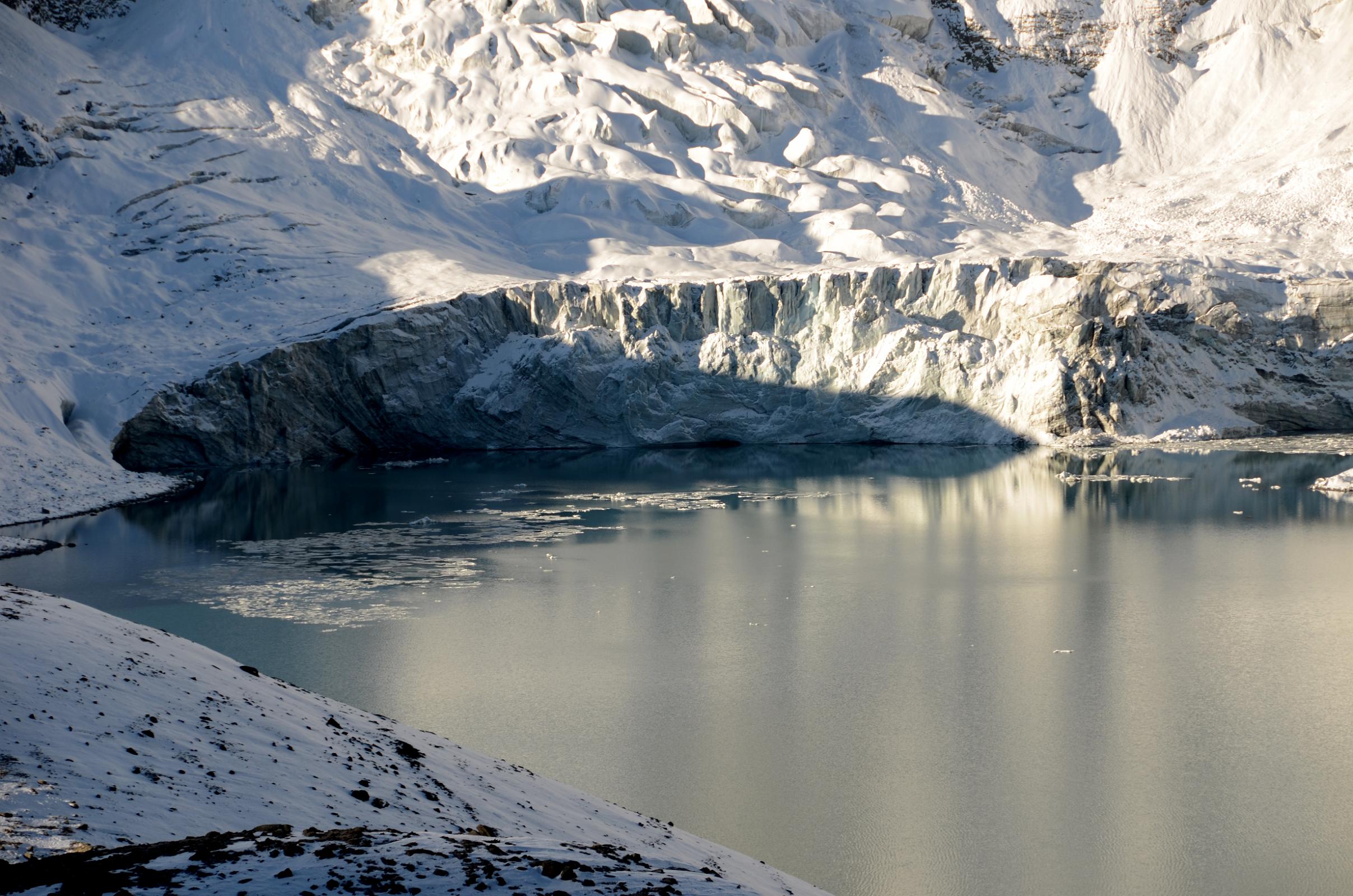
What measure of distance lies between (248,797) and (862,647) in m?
8.42

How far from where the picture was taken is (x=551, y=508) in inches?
1030

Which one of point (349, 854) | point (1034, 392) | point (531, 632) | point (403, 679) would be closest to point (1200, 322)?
point (1034, 392)

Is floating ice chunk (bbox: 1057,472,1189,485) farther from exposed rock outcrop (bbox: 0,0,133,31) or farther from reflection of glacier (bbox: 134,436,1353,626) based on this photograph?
exposed rock outcrop (bbox: 0,0,133,31)

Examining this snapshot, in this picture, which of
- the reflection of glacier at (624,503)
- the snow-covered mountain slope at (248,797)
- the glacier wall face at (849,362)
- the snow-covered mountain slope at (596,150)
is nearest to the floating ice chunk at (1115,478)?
the reflection of glacier at (624,503)

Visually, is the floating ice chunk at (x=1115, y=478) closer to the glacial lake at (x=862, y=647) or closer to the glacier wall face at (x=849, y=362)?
the glacial lake at (x=862, y=647)

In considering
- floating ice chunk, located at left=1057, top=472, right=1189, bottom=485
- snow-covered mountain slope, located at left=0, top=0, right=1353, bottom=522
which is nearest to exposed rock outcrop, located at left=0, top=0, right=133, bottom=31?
snow-covered mountain slope, located at left=0, top=0, right=1353, bottom=522

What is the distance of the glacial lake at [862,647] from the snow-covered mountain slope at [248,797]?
1489 mm

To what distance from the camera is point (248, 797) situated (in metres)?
7.07

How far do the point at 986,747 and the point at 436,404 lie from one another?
29418mm

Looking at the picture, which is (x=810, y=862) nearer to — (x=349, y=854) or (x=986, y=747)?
(x=986, y=747)

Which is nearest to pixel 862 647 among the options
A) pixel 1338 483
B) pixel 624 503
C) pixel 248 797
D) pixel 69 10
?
pixel 248 797

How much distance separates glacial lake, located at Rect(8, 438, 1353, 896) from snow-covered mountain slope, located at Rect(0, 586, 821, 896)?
4.89ft

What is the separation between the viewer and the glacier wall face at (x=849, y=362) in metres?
36.7

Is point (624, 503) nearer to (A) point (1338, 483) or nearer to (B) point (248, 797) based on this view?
(A) point (1338, 483)
